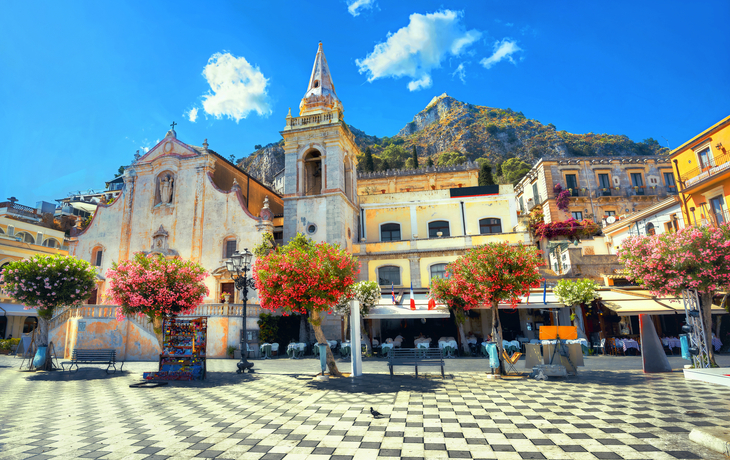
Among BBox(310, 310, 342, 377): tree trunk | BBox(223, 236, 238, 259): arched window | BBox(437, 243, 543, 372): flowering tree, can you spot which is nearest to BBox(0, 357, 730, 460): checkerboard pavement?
BBox(310, 310, 342, 377): tree trunk

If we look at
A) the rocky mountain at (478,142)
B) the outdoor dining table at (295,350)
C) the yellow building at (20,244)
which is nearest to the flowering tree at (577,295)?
the outdoor dining table at (295,350)

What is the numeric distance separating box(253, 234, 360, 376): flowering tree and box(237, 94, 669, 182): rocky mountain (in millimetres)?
56520

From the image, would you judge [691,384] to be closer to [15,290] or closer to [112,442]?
[112,442]

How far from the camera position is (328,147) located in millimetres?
28562

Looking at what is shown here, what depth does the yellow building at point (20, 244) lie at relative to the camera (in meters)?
32.2

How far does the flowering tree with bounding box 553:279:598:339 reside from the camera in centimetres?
1884

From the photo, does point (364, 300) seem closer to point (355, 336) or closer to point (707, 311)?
point (355, 336)

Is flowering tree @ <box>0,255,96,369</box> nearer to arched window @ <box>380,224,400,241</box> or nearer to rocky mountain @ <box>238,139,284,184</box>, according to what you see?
arched window @ <box>380,224,400,241</box>

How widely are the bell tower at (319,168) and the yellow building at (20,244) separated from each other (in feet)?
75.0

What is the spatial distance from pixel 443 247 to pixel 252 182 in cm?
1684

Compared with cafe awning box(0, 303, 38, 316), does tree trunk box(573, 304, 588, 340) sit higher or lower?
lower

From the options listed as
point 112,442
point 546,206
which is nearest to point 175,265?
point 112,442

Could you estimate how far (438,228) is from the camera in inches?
1220

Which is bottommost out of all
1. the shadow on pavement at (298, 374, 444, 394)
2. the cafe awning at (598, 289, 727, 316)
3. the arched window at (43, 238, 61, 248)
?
the shadow on pavement at (298, 374, 444, 394)
